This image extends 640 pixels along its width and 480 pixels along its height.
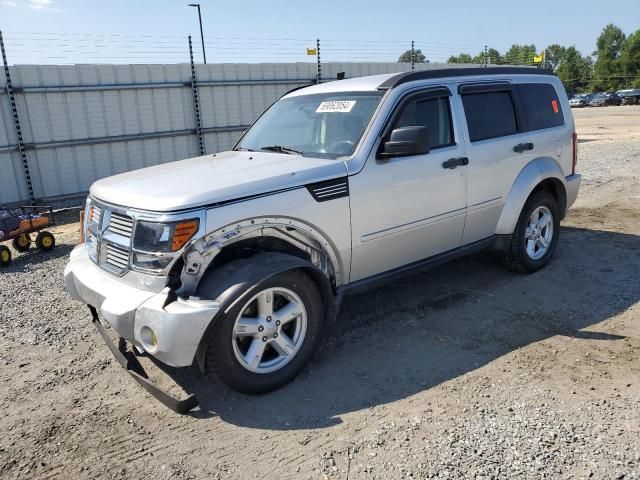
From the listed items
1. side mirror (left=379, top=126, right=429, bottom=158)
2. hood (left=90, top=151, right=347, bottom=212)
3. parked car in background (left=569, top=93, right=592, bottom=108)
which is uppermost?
side mirror (left=379, top=126, right=429, bottom=158)

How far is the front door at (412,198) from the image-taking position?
159 inches

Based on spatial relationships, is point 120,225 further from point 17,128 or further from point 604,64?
point 604,64

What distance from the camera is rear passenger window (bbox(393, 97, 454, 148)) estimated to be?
441cm

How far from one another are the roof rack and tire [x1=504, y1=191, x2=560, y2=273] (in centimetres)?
129

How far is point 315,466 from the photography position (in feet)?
9.44

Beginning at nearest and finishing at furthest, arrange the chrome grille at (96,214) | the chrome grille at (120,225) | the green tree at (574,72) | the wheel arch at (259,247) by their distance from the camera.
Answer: the wheel arch at (259,247)
the chrome grille at (120,225)
the chrome grille at (96,214)
the green tree at (574,72)

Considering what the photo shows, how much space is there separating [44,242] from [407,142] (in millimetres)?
5681

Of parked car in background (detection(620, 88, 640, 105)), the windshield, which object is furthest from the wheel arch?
parked car in background (detection(620, 88, 640, 105))

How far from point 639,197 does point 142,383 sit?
901cm

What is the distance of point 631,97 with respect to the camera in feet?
169

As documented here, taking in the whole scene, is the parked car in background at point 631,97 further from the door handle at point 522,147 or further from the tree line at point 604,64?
the door handle at point 522,147

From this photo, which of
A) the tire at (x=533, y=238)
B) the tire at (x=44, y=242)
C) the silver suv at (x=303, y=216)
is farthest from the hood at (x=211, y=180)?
the tire at (x=44, y=242)

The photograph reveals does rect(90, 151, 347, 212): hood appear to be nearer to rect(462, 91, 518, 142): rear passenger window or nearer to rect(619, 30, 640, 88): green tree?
rect(462, 91, 518, 142): rear passenger window

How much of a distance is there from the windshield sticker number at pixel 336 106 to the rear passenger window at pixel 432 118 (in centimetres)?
44
